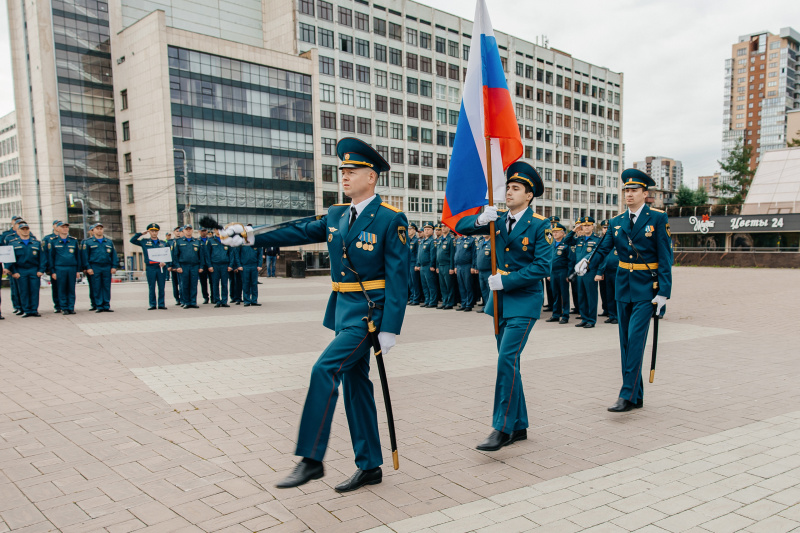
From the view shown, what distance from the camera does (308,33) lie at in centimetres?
6147

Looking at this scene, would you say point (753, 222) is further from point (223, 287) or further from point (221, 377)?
point (221, 377)

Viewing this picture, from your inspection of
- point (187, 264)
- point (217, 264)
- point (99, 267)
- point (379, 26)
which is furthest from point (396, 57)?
point (99, 267)

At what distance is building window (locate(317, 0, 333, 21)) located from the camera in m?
61.6

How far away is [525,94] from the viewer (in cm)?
8375

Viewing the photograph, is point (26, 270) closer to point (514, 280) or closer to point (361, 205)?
point (361, 205)

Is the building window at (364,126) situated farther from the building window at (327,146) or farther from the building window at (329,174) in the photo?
the building window at (329,174)

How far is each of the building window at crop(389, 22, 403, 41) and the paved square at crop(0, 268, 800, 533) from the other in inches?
2553

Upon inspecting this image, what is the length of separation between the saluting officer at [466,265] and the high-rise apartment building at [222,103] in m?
41.6

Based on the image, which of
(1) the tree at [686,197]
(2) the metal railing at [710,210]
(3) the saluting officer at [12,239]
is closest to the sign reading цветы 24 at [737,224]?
(2) the metal railing at [710,210]

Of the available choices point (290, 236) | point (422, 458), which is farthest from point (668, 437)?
point (290, 236)

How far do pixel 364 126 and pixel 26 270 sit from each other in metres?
54.7

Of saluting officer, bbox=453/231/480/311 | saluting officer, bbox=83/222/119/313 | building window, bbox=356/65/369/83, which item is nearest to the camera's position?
saluting officer, bbox=83/222/119/313

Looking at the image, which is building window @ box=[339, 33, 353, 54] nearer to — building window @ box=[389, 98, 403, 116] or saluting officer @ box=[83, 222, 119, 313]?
building window @ box=[389, 98, 403, 116]

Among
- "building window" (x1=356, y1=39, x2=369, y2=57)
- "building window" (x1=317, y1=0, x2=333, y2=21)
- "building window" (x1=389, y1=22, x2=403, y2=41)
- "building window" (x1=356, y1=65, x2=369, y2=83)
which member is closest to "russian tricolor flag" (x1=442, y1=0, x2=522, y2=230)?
"building window" (x1=317, y1=0, x2=333, y2=21)
